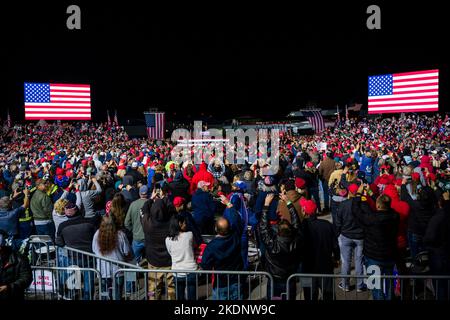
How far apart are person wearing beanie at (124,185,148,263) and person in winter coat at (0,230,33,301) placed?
2.56 metres

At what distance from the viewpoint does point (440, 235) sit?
5.31 meters

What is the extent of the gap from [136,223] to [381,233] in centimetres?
388

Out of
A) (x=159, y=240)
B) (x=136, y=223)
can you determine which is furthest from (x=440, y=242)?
(x=136, y=223)

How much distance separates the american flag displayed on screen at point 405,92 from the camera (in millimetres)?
24688

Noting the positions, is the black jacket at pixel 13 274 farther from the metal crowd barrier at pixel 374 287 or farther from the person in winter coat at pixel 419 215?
the person in winter coat at pixel 419 215

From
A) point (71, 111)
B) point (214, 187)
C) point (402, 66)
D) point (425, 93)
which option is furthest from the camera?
point (402, 66)

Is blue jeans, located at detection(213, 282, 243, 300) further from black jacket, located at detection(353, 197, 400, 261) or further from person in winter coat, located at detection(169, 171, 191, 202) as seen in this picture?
person in winter coat, located at detection(169, 171, 191, 202)

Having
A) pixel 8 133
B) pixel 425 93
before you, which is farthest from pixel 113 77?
pixel 425 93

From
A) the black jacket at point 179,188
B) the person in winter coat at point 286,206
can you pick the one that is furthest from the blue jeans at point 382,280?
the black jacket at point 179,188

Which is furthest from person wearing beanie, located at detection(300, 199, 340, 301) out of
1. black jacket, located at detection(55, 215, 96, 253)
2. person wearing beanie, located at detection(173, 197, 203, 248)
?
black jacket, located at detection(55, 215, 96, 253)

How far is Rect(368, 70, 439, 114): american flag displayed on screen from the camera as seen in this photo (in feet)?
81.0
